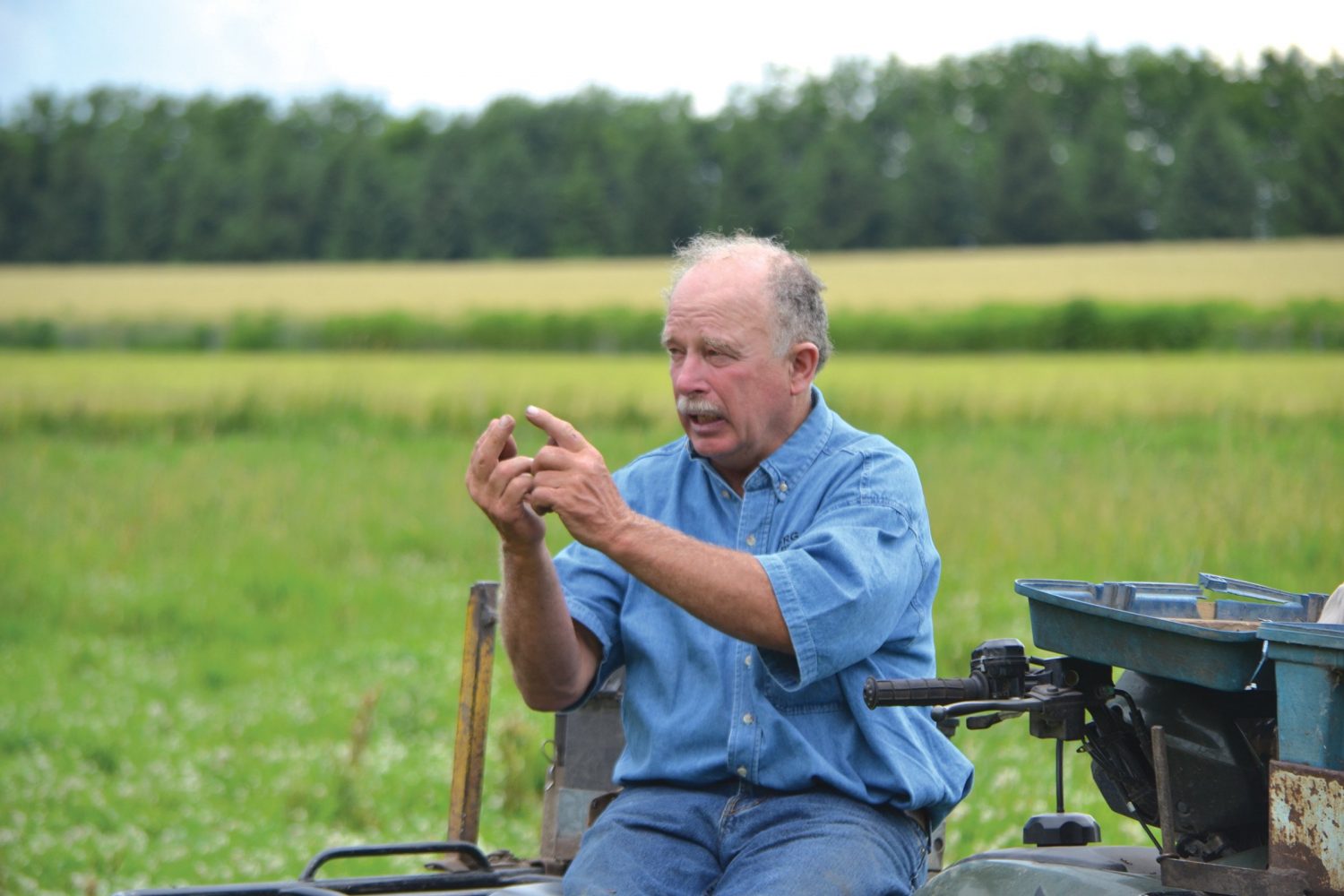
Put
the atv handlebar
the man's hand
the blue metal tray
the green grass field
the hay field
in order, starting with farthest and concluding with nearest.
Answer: the hay field → the green grass field → the man's hand → the atv handlebar → the blue metal tray

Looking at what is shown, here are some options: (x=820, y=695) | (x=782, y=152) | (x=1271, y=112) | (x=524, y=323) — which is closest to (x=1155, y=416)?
(x=1271, y=112)

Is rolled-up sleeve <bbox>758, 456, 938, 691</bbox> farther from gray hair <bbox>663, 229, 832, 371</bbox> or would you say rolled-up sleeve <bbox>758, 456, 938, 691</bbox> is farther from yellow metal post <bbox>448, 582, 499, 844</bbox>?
yellow metal post <bbox>448, 582, 499, 844</bbox>

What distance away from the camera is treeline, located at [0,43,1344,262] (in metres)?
43.8

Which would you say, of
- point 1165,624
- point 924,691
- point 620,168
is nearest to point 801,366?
point 924,691

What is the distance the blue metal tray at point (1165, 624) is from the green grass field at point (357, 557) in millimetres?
3563

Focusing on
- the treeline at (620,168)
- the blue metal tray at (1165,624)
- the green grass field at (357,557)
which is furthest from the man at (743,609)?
the treeline at (620,168)

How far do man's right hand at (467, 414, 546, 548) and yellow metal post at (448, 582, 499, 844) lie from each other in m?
1.08

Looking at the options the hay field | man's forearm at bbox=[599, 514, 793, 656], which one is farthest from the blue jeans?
the hay field

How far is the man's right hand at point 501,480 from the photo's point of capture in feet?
9.35

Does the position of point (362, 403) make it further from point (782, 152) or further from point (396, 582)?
point (782, 152)

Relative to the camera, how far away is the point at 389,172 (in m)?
53.5

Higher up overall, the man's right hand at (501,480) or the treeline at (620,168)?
the treeline at (620,168)

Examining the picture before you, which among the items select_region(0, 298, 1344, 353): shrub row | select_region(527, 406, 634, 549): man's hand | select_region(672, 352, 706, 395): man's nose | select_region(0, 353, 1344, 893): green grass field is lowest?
select_region(0, 353, 1344, 893): green grass field

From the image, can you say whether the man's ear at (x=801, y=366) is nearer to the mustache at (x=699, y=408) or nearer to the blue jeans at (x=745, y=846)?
the mustache at (x=699, y=408)
